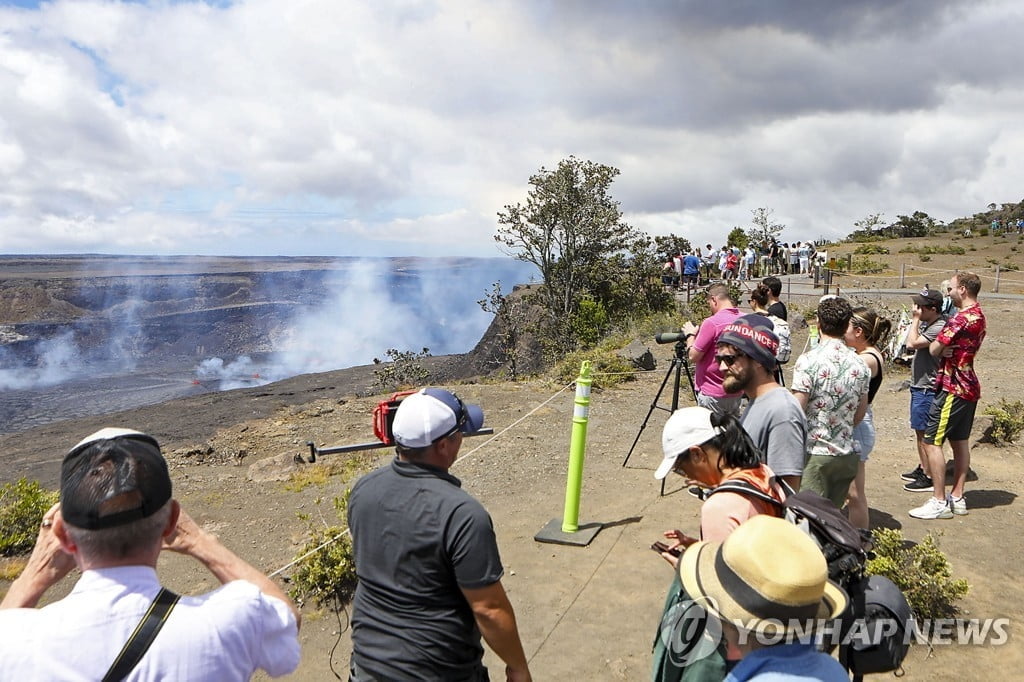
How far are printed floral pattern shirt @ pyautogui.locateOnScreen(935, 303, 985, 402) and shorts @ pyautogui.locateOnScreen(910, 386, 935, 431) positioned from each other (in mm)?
150

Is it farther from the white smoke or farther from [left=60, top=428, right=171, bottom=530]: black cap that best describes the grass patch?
the white smoke

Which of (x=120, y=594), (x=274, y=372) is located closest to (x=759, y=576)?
(x=120, y=594)

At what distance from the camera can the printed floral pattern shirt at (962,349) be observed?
4918 millimetres

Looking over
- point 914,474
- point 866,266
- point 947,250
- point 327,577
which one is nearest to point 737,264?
point 866,266

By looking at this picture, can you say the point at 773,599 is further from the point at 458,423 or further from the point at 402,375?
the point at 402,375

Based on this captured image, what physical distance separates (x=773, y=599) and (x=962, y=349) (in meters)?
4.34

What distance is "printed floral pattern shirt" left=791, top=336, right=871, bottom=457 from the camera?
379cm

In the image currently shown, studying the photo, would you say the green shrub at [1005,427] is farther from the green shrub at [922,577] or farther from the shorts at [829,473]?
the shorts at [829,473]

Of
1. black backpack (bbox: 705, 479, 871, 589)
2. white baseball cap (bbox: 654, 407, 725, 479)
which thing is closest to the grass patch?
white baseball cap (bbox: 654, 407, 725, 479)

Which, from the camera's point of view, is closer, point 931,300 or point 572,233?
point 931,300

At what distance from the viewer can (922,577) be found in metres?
3.84

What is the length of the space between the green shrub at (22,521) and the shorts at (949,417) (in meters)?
7.30

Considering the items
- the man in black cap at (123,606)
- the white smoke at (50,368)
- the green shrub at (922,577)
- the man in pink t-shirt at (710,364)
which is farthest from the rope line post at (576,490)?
the white smoke at (50,368)

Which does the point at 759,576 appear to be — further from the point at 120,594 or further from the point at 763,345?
the point at 763,345
